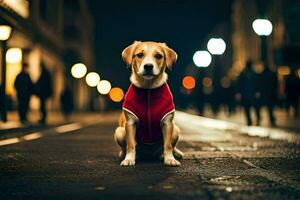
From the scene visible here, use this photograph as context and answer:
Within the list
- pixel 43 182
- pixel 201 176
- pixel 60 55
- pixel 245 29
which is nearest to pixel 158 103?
pixel 201 176

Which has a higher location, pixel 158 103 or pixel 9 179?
pixel 158 103

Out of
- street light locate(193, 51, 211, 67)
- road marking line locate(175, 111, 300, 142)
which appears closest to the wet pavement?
road marking line locate(175, 111, 300, 142)

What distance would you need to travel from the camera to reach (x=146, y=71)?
6.60 meters

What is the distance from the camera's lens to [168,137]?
6859 millimetres

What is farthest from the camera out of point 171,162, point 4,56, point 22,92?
point 22,92

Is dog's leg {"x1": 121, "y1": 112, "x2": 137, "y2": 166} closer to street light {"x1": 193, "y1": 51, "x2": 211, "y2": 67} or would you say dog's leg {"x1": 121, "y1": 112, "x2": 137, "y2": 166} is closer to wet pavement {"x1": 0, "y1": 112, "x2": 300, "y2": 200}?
wet pavement {"x1": 0, "y1": 112, "x2": 300, "y2": 200}

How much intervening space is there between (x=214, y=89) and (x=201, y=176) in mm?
28157

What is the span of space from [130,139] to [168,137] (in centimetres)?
44

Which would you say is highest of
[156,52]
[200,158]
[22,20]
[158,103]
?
[22,20]

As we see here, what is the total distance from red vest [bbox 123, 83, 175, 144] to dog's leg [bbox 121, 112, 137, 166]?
0.07m

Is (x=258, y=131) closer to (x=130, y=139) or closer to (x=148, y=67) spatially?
(x=130, y=139)

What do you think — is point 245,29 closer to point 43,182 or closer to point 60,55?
point 60,55

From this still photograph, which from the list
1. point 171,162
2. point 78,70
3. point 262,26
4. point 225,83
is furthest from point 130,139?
point 225,83

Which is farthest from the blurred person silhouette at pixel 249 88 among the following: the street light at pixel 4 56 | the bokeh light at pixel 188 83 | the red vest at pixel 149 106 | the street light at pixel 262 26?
the bokeh light at pixel 188 83
